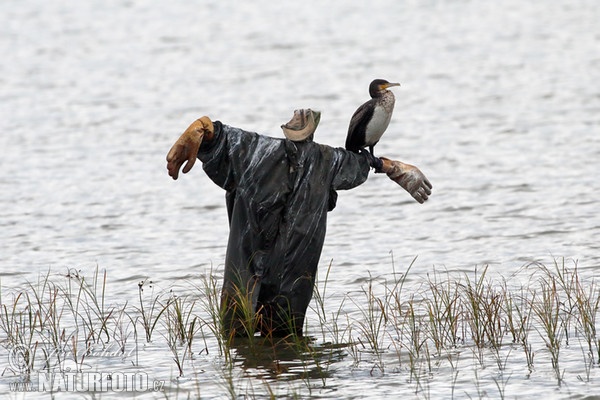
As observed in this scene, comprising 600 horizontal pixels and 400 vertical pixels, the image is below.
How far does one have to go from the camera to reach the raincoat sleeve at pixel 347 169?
8.57m

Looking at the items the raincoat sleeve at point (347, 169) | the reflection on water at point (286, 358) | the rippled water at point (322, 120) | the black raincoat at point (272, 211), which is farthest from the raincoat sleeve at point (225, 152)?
the rippled water at point (322, 120)

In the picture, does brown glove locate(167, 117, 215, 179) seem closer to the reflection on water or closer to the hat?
the hat

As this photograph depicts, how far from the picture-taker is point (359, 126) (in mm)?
8672

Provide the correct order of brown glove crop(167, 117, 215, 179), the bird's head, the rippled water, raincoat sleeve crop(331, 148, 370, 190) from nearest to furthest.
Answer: brown glove crop(167, 117, 215, 179), raincoat sleeve crop(331, 148, 370, 190), the bird's head, the rippled water

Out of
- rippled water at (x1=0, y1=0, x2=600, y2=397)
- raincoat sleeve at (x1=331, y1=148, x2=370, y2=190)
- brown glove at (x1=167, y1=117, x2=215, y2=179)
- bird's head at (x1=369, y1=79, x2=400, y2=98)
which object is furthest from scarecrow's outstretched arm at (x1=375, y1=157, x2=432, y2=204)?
rippled water at (x1=0, y1=0, x2=600, y2=397)

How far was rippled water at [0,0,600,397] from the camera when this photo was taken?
13172 mm

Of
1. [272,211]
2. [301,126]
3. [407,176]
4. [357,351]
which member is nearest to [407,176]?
[407,176]

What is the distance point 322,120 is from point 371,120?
558 inches

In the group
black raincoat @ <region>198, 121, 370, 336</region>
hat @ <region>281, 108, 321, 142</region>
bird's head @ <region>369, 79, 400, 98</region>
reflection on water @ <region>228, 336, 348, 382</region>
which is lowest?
reflection on water @ <region>228, 336, 348, 382</region>

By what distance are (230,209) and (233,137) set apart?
0.61m

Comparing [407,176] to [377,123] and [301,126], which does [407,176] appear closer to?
[377,123]

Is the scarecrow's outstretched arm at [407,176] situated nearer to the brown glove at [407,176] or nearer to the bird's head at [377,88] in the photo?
the brown glove at [407,176]

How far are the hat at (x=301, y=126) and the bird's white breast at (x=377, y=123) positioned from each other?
16.3 inches

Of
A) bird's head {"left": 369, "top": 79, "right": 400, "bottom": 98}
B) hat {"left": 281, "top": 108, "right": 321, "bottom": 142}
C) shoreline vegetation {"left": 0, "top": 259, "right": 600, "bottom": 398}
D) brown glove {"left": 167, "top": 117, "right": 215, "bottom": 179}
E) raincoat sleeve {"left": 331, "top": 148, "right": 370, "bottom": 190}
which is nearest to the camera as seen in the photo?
shoreline vegetation {"left": 0, "top": 259, "right": 600, "bottom": 398}
